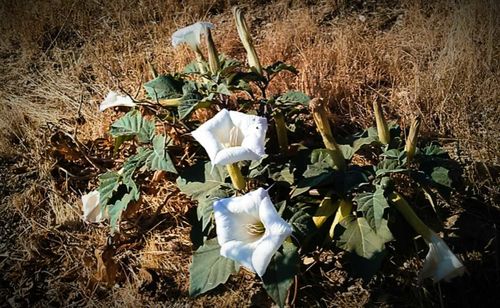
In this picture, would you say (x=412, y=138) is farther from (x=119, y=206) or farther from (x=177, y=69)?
(x=177, y=69)

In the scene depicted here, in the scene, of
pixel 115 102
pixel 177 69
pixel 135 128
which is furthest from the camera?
pixel 177 69

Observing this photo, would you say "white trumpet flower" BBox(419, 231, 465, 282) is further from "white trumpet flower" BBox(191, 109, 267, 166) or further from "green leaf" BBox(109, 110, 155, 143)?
"green leaf" BBox(109, 110, 155, 143)

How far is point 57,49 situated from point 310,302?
8.76 ft

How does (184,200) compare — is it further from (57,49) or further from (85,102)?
(57,49)

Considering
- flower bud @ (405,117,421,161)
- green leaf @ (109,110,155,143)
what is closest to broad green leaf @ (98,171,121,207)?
green leaf @ (109,110,155,143)

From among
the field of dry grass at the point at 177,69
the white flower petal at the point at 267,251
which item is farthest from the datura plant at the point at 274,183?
the field of dry grass at the point at 177,69

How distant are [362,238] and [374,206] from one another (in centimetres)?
15

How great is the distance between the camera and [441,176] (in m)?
1.57

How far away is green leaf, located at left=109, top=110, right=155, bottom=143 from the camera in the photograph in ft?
6.31

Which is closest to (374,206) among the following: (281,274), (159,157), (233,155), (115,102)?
(281,274)

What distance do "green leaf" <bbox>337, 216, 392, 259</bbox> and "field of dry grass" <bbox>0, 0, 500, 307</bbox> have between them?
11 cm

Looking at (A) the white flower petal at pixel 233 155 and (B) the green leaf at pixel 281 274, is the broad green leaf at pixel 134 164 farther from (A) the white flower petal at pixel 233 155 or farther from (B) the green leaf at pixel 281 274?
(B) the green leaf at pixel 281 274

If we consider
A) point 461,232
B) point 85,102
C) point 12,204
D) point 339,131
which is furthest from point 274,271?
point 85,102

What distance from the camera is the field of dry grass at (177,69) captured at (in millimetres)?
1899
